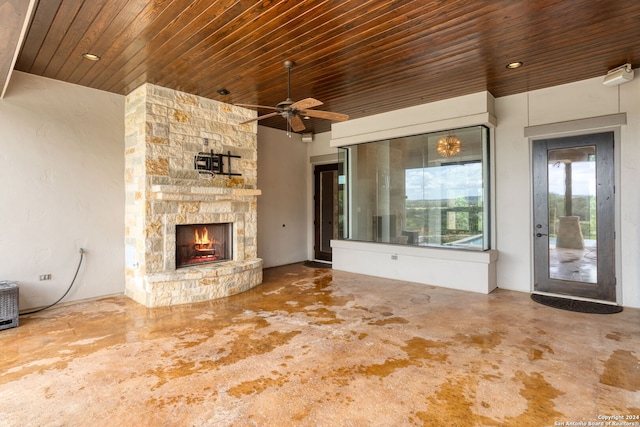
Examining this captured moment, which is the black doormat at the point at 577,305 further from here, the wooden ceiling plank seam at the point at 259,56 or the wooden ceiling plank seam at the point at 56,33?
the wooden ceiling plank seam at the point at 56,33

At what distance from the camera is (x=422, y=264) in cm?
571

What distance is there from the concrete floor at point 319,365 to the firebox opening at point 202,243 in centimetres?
91

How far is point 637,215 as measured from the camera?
429cm

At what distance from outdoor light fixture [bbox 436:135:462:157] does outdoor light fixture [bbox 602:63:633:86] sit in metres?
1.97

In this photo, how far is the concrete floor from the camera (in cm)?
218

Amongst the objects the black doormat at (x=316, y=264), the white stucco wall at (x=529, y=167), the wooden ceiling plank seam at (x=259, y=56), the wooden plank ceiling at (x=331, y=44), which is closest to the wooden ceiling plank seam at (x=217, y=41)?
the wooden plank ceiling at (x=331, y=44)

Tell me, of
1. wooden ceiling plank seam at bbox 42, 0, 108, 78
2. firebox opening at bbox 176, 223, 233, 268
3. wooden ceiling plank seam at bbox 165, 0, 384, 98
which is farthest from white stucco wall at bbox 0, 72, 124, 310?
wooden ceiling plank seam at bbox 165, 0, 384, 98

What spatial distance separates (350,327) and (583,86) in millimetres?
4565

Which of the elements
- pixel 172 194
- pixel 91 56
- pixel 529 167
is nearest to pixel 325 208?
pixel 172 194

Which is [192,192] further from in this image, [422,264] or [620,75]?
[620,75]

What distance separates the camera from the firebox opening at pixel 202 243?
5078mm

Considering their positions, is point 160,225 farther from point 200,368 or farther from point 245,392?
point 245,392

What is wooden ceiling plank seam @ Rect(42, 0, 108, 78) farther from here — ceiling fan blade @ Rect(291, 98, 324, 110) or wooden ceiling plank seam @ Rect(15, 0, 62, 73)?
ceiling fan blade @ Rect(291, 98, 324, 110)

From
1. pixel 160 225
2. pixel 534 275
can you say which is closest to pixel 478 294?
pixel 534 275
